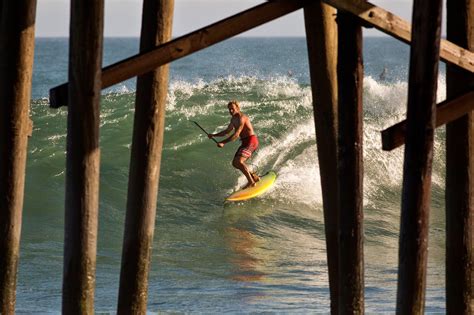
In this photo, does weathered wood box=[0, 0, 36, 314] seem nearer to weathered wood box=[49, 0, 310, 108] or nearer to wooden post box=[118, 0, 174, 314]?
weathered wood box=[49, 0, 310, 108]

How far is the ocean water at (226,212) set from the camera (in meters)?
10.4

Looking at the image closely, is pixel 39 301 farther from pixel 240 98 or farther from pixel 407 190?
pixel 240 98

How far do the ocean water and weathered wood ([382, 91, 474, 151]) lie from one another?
3.86 meters

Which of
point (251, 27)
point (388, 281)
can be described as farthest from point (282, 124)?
point (251, 27)

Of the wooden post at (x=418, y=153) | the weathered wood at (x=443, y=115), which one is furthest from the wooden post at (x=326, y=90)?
the wooden post at (x=418, y=153)

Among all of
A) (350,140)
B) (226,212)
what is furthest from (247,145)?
(350,140)

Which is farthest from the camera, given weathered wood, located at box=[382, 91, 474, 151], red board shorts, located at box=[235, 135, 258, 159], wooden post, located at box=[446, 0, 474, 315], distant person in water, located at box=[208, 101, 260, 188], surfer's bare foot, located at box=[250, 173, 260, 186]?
surfer's bare foot, located at box=[250, 173, 260, 186]

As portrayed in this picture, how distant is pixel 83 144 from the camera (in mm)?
5914

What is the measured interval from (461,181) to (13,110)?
2.20 meters

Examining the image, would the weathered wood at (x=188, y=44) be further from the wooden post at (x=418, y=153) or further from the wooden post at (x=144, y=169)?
the wooden post at (x=418, y=153)

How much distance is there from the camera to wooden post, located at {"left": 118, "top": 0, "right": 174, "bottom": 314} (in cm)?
656

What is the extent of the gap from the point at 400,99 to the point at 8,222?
1598 centimetres

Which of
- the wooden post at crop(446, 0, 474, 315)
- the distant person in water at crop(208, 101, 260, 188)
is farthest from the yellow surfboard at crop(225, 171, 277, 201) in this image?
the wooden post at crop(446, 0, 474, 315)

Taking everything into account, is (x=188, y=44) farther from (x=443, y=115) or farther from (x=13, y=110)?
(x=443, y=115)
